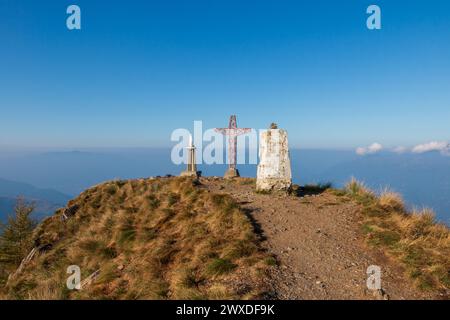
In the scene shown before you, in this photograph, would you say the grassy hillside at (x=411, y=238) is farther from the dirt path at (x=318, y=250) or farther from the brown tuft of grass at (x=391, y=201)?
the dirt path at (x=318, y=250)

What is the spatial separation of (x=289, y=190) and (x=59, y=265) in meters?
12.5

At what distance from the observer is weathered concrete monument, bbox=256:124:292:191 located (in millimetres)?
16297

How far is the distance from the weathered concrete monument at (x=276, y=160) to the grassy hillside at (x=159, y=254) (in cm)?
336

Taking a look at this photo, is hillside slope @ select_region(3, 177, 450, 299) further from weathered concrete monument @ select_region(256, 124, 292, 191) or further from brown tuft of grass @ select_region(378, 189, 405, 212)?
weathered concrete monument @ select_region(256, 124, 292, 191)

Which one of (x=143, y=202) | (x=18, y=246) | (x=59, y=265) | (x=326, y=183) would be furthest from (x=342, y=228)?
(x=18, y=246)

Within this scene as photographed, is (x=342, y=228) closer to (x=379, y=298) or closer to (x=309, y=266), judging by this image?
(x=309, y=266)

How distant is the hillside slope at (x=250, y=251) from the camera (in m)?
7.89

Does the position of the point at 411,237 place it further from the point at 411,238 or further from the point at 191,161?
the point at 191,161

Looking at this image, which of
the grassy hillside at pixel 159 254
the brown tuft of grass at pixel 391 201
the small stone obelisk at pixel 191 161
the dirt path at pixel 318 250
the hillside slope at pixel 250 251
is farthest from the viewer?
the small stone obelisk at pixel 191 161

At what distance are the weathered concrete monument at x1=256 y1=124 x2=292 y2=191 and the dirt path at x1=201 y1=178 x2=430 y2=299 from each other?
0.93 metres

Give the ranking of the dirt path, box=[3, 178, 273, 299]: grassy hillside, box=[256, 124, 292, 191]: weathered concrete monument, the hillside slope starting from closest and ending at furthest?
the dirt path < the hillside slope < box=[3, 178, 273, 299]: grassy hillside < box=[256, 124, 292, 191]: weathered concrete monument

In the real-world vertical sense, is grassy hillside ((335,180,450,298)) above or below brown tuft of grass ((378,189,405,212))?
below

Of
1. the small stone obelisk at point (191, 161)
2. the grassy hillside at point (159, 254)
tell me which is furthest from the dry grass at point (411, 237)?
the small stone obelisk at point (191, 161)

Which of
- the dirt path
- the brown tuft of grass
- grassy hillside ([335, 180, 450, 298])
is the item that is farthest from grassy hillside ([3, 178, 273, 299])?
the brown tuft of grass
